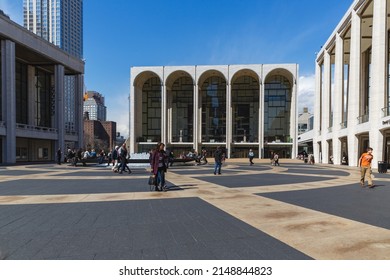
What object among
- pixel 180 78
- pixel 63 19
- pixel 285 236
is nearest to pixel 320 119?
pixel 180 78

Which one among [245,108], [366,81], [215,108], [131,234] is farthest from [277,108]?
[131,234]

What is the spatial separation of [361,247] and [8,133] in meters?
40.5

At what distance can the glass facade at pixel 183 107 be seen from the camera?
66.5 meters

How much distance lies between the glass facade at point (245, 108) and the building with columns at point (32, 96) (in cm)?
3606

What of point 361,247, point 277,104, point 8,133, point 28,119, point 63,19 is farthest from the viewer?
point 63,19

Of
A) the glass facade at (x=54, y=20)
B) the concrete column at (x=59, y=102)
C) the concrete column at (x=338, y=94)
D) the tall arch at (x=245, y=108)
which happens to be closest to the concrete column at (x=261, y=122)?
the tall arch at (x=245, y=108)

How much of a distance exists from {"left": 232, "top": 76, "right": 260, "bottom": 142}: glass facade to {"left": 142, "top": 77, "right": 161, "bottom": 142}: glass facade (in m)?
19.5

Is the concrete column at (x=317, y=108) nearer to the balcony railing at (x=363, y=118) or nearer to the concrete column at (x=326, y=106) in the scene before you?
the concrete column at (x=326, y=106)

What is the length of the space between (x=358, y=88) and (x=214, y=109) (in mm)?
38559

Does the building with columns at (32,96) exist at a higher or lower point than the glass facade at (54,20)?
lower

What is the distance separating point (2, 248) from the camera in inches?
160

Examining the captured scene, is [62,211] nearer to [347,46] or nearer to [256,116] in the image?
[347,46]

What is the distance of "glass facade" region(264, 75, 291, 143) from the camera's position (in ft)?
209

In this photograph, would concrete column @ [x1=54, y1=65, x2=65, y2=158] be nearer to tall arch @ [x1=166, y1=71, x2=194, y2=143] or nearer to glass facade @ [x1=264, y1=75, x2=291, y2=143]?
tall arch @ [x1=166, y1=71, x2=194, y2=143]
